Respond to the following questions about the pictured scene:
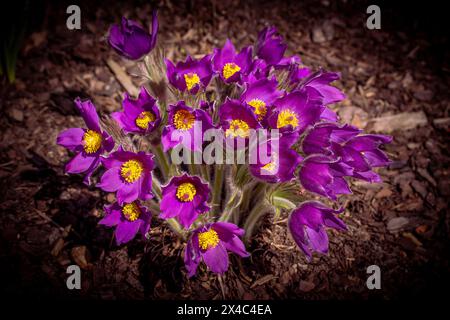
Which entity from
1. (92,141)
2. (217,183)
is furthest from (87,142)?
(217,183)

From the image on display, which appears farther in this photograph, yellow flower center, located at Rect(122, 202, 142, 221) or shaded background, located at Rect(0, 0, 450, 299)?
shaded background, located at Rect(0, 0, 450, 299)

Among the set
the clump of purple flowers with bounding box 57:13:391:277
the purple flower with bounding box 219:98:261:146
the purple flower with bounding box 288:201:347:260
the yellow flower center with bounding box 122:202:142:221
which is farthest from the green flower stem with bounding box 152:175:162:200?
the purple flower with bounding box 288:201:347:260

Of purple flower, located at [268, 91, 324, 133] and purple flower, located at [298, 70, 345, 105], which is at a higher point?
purple flower, located at [298, 70, 345, 105]

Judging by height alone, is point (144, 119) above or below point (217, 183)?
above

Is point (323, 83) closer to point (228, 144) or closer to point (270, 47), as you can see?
point (270, 47)

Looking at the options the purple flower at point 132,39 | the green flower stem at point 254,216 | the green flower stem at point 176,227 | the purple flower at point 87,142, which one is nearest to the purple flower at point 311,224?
the green flower stem at point 254,216

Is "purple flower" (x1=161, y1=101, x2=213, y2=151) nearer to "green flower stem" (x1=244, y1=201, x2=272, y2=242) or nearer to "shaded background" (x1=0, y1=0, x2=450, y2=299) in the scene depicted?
"green flower stem" (x1=244, y1=201, x2=272, y2=242)

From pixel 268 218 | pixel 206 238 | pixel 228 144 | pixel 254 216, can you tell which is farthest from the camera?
pixel 268 218

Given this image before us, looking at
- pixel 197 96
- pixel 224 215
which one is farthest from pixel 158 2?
pixel 224 215
